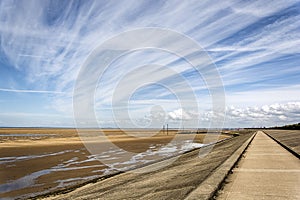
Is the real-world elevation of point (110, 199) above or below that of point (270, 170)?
below

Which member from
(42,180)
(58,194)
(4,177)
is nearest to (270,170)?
(58,194)

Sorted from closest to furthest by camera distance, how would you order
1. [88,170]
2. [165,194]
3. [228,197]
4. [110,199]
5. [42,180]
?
[228,197]
[165,194]
[110,199]
[42,180]
[88,170]

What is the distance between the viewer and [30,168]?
1664cm

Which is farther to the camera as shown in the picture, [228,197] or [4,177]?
[4,177]

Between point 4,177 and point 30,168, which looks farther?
point 30,168

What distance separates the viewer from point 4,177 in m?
13.7

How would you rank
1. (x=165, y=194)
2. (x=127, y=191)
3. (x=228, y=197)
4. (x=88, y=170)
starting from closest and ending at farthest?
(x=228, y=197) < (x=165, y=194) < (x=127, y=191) < (x=88, y=170)

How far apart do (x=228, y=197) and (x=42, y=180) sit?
34.2 feet

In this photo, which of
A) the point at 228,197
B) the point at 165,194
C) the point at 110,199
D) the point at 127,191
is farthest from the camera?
the point at 127,191

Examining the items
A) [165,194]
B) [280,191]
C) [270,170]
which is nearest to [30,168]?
[165,194]

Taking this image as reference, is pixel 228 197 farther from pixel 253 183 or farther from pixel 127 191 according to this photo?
pixel 127 191

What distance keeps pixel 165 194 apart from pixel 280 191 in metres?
2.58

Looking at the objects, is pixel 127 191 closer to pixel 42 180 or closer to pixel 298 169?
pixel 298 169

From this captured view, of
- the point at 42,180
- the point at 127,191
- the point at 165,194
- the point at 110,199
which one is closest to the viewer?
the point at 165,194
